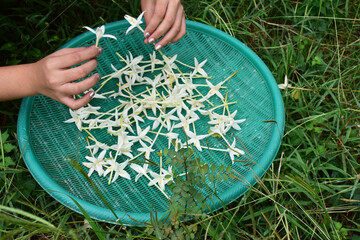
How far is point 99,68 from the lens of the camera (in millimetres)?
1639

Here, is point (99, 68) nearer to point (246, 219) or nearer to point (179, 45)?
point (179, 45)

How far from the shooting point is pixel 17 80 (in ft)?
3.94

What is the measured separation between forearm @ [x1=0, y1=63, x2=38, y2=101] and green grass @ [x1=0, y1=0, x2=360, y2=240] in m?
0.21

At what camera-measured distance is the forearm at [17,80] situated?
3.90 feet

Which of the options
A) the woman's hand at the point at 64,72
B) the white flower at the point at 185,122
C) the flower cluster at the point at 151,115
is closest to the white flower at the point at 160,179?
the flower cluster at the point at 151,115

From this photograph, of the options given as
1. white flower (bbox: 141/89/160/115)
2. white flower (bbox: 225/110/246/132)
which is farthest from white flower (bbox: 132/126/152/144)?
white flower (bbox: 225/110/246/132)

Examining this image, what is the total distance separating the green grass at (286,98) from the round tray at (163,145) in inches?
2.9

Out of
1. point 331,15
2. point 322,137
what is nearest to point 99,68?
point 322,137

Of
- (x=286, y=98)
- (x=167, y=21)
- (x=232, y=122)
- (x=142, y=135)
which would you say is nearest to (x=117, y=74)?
(x=142, y=135)

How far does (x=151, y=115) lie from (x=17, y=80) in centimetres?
58

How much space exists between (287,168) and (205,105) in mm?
434

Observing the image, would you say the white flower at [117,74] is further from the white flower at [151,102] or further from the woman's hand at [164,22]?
the woman's hand at [164,22]

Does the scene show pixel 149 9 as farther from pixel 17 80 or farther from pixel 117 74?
pixel 17 80

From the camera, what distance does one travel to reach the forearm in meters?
1.19
